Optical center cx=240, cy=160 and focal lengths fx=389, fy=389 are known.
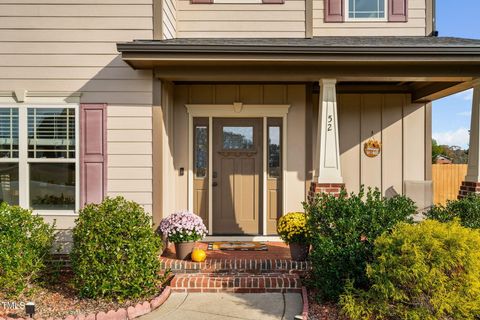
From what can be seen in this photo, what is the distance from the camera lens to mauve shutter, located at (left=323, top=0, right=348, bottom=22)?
22.5 ft

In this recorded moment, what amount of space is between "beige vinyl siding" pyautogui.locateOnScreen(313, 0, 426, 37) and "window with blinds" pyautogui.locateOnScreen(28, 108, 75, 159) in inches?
171

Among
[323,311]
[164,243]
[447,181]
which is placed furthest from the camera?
[447,181]

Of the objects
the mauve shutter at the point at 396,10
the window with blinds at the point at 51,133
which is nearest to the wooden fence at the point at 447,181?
the mauve shutter at the point at 396,10

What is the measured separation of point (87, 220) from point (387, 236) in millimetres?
3162

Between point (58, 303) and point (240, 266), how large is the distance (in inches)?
85.9

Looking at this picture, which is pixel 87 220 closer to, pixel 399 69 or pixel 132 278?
pixel 132 278

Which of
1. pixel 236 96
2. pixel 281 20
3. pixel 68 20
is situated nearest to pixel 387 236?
pixel 236 96

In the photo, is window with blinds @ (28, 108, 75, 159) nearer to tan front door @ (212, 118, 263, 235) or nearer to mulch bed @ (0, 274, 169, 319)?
mulch bed @ (0, 274, 169, 319)

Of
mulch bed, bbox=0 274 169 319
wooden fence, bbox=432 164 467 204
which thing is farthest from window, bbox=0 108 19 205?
wooden fence, bbox=432 164 467 204

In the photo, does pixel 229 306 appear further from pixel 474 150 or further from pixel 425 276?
pixel 474 150

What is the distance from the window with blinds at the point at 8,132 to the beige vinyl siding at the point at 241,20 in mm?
2882

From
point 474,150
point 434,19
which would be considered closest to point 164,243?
point 474,150

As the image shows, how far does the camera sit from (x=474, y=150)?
566 centimetres

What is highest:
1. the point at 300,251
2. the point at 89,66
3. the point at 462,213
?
the point at 89,66
